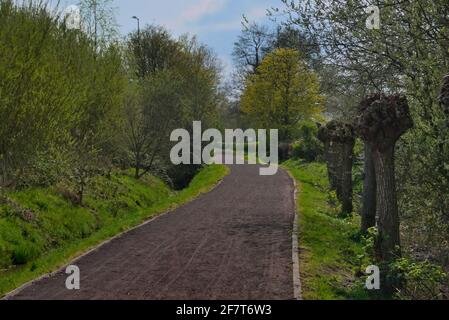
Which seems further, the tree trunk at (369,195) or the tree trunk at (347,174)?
the tree trunk at (347,174)

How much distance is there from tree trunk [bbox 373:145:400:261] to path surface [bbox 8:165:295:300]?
1.77m

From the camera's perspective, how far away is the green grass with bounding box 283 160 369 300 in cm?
897

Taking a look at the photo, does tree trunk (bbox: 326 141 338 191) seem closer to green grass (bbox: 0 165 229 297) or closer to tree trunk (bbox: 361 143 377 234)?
green grass (bbox: 0 165 229 297)

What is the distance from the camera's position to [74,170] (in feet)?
61.8

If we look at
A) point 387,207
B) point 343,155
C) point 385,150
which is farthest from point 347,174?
point 385,150

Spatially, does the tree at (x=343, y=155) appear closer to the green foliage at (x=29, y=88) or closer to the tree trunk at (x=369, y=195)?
the tree trunk at (x=369, y=195)

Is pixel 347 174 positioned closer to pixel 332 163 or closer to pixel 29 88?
pixel 332 163

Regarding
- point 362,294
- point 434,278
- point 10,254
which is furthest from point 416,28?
point 10,254

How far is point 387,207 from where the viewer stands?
914cm

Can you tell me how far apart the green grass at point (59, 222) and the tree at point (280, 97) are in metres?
18.5

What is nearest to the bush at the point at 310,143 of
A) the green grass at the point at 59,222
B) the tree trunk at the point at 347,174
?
the green grass at the point at 59,222

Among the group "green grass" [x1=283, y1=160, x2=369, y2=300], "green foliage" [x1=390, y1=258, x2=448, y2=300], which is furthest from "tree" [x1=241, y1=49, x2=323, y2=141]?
"green foliage" [x1=390, y1=258, x2=448, y2=300]

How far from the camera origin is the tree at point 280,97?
137ft
